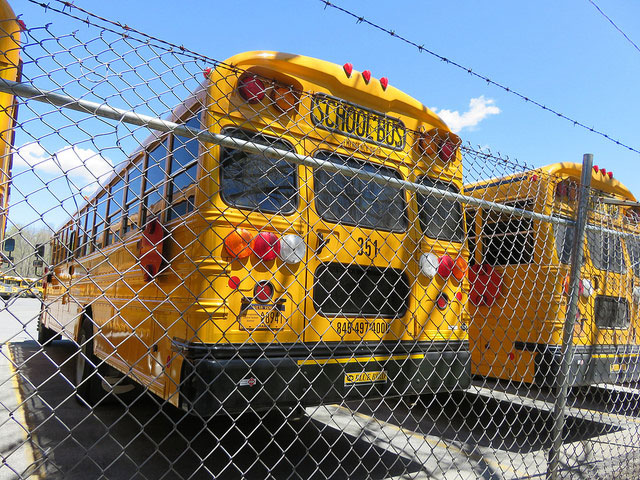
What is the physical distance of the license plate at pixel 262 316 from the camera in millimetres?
3242

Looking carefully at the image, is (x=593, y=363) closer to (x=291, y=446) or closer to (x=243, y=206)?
(x=291, y=446)

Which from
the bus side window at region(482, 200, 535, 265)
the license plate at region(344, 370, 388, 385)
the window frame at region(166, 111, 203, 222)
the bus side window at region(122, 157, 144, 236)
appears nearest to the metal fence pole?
the license plate at region(344, 370, 388, 385)

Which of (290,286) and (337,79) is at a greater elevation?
(337,79)

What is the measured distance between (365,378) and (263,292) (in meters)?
1.04

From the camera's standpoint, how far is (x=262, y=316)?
3.28 metres

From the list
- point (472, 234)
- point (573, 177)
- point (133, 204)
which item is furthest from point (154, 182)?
point (573, 177)

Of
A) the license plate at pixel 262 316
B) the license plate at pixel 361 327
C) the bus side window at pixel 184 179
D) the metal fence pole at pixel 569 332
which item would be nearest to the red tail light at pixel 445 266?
the license plate at pixel 361 327

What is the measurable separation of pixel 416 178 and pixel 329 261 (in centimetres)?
127

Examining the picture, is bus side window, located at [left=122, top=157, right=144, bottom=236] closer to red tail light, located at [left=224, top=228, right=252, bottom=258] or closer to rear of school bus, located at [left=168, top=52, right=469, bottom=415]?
rear of school bus, located at [left=168, top=52, right=469, bottom=415]

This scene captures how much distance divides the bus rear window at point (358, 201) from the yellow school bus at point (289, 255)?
0.02 meters

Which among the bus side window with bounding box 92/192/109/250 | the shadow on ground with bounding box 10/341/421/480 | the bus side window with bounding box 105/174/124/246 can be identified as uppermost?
the bus side window with bounding box 105/174/124/246

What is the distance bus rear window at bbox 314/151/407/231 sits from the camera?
3906 millimetres

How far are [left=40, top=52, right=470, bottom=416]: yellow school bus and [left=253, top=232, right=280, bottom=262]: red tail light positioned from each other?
0.01 meters

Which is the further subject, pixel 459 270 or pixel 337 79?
pixel 459 270
